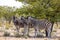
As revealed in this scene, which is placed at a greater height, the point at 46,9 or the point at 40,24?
the point at 46,9

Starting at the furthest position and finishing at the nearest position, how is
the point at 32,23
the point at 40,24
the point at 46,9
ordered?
the point at 46,9 → the point at 32,23 → the point at 40,24

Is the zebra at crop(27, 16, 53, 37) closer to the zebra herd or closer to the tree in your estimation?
the zebra herd

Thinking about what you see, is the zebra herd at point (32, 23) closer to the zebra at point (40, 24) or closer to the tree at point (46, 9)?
the zebra at point (40, 24)

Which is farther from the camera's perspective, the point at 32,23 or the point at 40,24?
the point at 32,23

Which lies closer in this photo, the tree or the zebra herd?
the zebra herd

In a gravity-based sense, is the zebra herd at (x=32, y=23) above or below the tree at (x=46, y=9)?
below

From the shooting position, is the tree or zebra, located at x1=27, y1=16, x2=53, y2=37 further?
the tree

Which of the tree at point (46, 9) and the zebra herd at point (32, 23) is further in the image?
the tree at point (46, 9)

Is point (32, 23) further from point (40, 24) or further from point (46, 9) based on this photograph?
point (46, 9)

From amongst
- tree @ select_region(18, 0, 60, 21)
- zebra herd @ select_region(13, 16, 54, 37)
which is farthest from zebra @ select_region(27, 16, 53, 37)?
tree @ select_region(18, 0, 60, 21)

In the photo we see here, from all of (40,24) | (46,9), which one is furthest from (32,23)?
(46,9)

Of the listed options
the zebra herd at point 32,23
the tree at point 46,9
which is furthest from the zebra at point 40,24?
the tree at point 46,9

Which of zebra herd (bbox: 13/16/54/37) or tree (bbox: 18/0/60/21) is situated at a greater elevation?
tree (bbox: 18/0/60/21)

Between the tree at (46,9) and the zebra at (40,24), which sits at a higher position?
the tree at (46,9)
